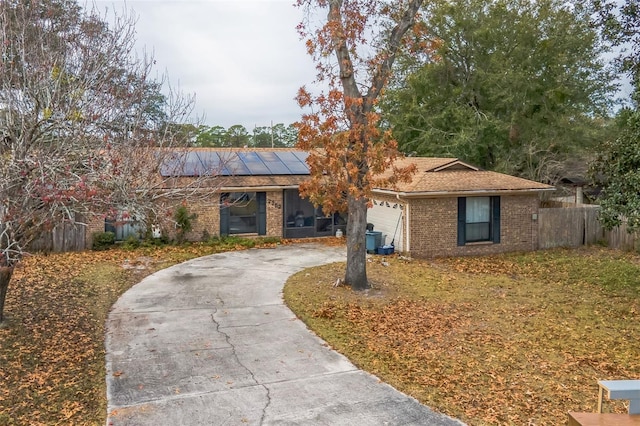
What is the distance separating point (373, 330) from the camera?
8977 mm

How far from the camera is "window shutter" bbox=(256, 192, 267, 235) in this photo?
19.4 metres

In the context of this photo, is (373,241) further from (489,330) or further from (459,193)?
(489,330)

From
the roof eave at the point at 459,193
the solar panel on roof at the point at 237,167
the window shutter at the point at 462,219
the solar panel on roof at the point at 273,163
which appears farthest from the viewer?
the solar panel on roof at the point at 273,163

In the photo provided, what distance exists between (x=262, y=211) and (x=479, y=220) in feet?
26.2

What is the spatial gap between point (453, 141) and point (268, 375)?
20.0 m

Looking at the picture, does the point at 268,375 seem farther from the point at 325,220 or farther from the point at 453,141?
the point at 453,141

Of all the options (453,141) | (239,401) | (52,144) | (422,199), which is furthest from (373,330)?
(453,141)

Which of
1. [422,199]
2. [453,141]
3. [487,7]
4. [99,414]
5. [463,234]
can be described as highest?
[487,7]

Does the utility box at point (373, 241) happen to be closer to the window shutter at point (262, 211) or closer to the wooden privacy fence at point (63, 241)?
the window shutter at point (262, 211)

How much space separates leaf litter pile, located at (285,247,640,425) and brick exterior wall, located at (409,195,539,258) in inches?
54.6

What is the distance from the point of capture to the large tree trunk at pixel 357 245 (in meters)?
12.1

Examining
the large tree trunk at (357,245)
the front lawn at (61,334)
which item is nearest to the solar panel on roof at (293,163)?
the front lawn at (61,334)

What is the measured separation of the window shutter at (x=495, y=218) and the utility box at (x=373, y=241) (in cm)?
401

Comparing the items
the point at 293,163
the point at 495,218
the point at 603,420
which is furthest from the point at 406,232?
the point at 603,420
